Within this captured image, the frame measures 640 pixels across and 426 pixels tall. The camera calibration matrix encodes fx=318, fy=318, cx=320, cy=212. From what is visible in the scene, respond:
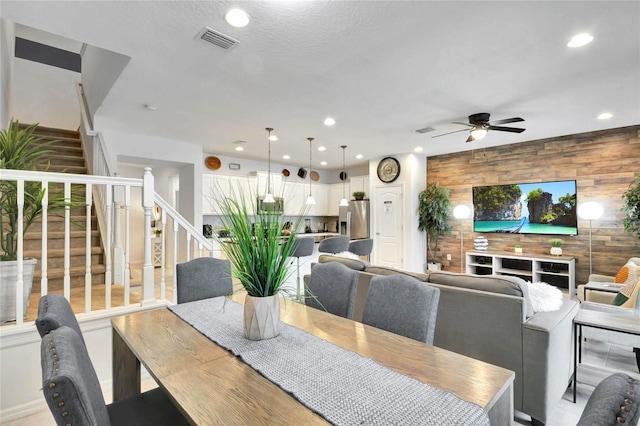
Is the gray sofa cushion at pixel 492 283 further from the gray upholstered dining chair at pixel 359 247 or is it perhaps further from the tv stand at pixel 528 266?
the tv stand at pixel 528 266

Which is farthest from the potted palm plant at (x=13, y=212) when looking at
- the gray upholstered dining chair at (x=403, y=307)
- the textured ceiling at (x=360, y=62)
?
the gray upholstered dining chair at (x=403, y=307)

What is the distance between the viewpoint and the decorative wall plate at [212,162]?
6.58 metres

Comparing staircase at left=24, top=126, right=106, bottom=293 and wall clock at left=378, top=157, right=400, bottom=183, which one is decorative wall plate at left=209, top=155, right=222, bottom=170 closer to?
staircase at left=24, top=126, right=106, bottom=293

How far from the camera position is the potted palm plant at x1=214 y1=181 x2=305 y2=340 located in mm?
1424

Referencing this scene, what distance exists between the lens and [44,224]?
2203mm

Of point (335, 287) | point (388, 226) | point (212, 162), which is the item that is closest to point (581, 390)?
point (335, 287)

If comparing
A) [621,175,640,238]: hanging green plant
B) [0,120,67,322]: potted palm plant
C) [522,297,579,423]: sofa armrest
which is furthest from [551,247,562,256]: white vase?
[0,120,67,322]: potted palm plant

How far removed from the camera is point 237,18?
2.09 metres

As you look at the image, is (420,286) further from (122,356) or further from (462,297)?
(122,356)

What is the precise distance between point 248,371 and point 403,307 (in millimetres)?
893

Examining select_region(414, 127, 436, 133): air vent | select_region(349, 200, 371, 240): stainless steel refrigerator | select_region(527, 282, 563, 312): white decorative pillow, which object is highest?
select_region(414, 127, 436, 133): air vent

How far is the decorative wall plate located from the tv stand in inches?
210

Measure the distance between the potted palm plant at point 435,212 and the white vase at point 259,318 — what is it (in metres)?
5.57

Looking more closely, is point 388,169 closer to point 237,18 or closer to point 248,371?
point 237,18
